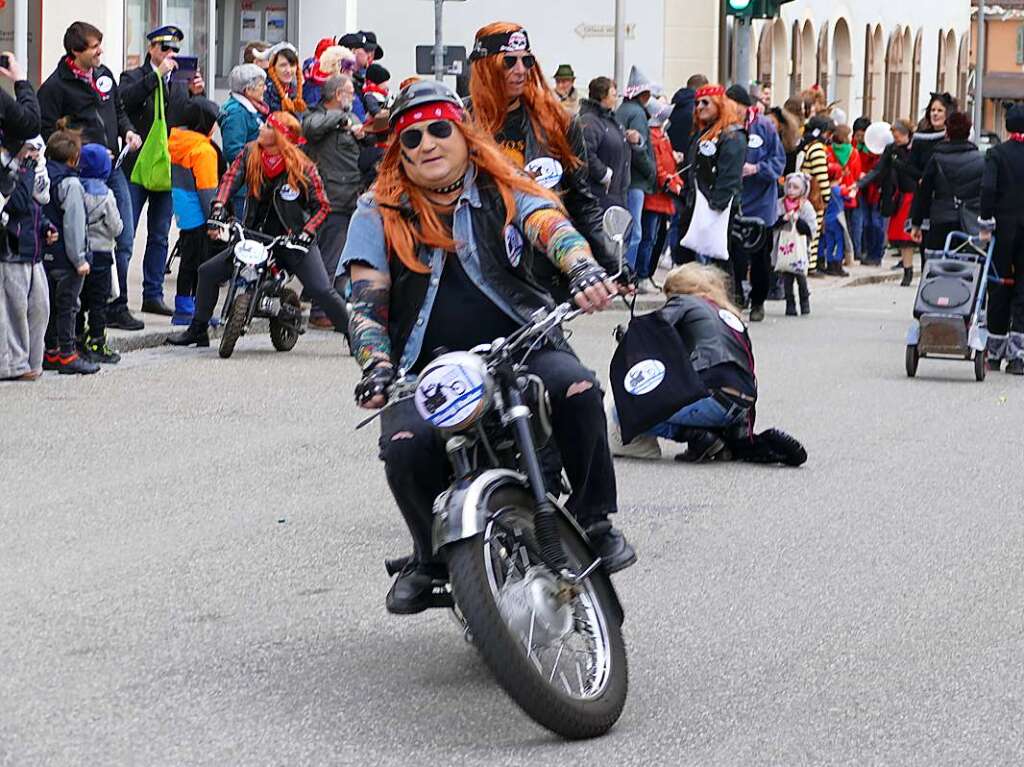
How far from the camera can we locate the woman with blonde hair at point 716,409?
402 inches

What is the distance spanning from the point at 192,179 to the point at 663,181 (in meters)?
6.52

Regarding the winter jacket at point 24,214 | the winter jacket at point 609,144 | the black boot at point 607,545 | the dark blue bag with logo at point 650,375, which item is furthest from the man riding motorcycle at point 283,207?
the black boot at point 607,545

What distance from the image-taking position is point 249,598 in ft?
23.4

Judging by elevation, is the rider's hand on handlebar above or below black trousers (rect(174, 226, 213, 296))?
above

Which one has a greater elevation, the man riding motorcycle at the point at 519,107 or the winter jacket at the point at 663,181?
the man riding motorcycle at the point at 519,107

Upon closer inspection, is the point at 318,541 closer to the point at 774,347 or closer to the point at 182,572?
the point at 182,572

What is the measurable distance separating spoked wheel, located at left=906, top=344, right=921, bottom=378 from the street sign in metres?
8.24

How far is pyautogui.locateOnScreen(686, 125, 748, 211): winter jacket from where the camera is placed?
1741 cm

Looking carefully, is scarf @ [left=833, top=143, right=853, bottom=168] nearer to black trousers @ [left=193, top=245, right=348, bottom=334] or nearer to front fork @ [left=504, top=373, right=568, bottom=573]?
black trousers @ [left=193, top=245, right=348, bottom=334]

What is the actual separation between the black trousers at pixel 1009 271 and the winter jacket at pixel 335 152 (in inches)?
179

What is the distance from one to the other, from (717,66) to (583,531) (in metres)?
34.6

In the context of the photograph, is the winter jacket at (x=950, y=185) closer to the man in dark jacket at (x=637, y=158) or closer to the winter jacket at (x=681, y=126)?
the man in dark jacket at (x=637, y=158)

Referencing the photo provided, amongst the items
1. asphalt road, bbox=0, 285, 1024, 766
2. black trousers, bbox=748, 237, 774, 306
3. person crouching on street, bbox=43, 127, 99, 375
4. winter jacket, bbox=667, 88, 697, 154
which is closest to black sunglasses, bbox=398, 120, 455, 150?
asphalt road, bbox=0, 285, 1024, 766

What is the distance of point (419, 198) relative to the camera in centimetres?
598
